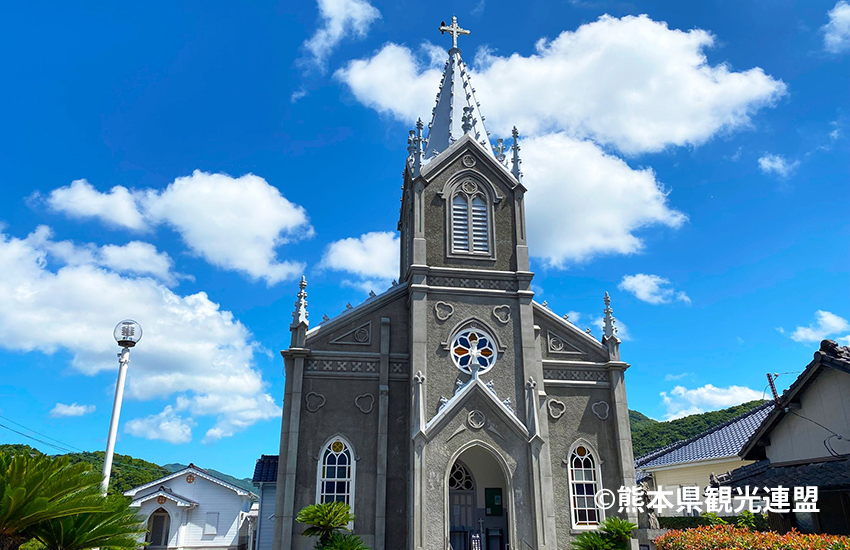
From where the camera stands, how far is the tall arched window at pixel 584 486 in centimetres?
1878

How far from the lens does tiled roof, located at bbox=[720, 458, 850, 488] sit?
392 inches

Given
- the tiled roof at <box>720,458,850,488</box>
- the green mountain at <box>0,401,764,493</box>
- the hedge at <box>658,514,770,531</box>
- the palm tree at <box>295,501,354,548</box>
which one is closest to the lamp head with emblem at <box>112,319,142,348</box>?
the palm tree at <box>295,501,354,548</box>

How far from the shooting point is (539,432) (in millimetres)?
18562

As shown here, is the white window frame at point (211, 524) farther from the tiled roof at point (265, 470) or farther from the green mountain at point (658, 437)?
the green mountain at point (658, 437)

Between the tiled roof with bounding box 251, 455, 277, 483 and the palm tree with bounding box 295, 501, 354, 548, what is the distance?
37.5 feet

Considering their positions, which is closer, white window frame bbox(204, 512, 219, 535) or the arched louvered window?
the arched louvered window

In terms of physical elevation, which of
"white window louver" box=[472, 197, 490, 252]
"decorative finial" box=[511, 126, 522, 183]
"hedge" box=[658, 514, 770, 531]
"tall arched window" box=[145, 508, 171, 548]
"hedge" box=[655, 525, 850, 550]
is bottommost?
"tall arched window" box=[145, 508, 171, 548]

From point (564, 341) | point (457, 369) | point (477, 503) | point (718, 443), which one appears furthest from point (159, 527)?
point (718, 443)

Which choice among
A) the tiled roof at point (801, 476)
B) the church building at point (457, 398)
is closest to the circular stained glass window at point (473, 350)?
the church building at point (457, 398)

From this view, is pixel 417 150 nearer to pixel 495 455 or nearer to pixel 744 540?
pixel 495 455

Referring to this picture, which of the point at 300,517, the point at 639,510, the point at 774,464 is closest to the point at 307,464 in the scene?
the point at 300,517

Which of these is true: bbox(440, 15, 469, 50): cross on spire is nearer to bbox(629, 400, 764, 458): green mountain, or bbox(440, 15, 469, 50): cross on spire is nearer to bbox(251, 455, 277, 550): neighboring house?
bbox(251, 455, 277, 550): neighboring house

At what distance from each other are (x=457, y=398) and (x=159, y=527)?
1961 cm

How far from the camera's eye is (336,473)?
18219 mm
